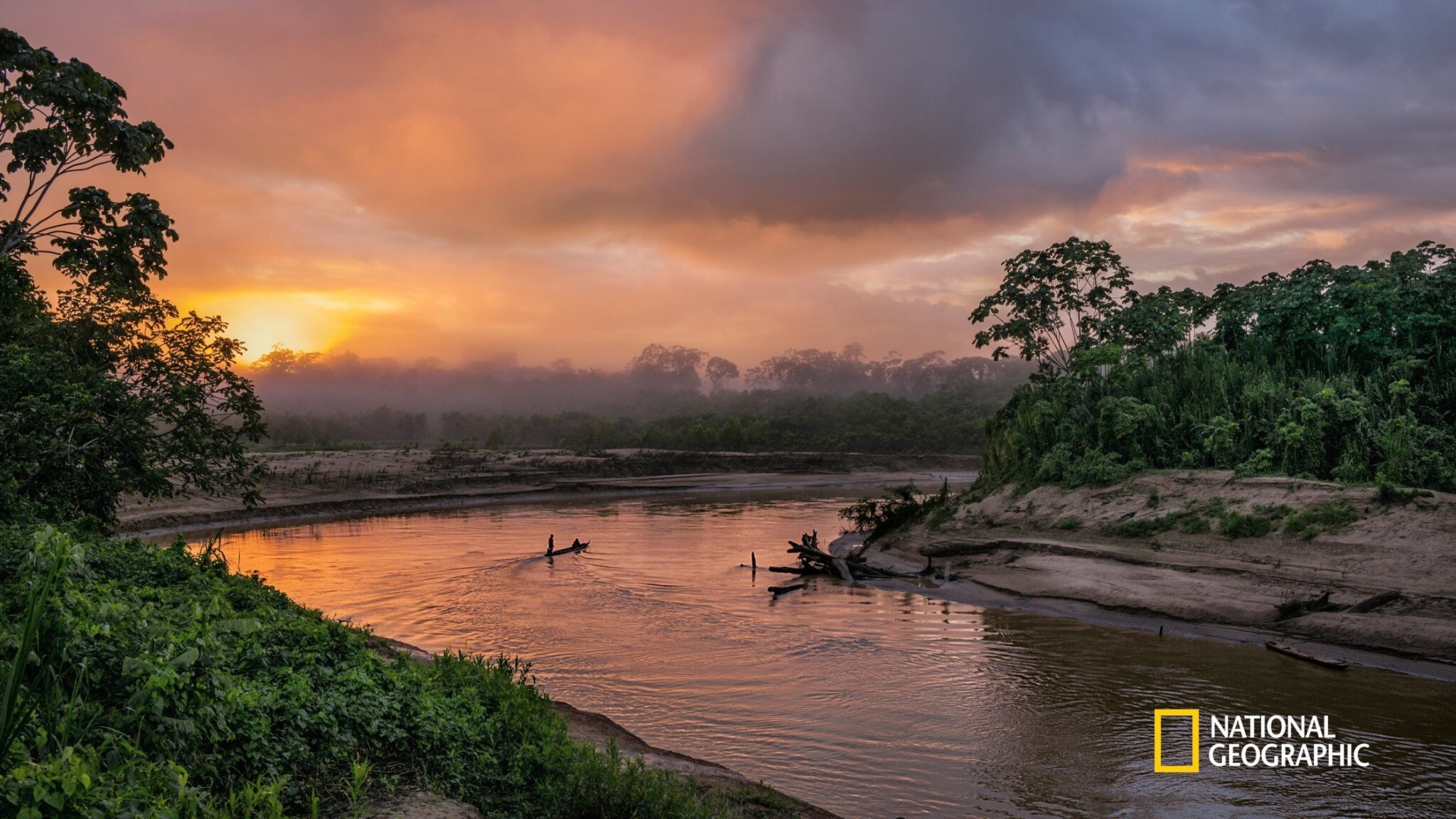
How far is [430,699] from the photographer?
7.49 metres

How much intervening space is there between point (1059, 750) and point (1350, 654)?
26.6ft

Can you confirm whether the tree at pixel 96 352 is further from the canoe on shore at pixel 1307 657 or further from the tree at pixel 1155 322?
the tree at pixel 1155 322

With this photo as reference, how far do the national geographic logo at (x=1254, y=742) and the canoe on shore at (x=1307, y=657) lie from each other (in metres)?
2.35

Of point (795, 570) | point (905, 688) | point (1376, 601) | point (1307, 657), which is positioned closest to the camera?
point (905, 688)

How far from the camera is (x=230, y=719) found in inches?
221

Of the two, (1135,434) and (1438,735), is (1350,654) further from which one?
(1135,434)

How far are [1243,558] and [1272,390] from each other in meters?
6.70

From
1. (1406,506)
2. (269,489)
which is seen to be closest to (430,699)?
(1406,506)

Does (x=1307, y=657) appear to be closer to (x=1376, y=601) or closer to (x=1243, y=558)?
(x=1376, y=601)

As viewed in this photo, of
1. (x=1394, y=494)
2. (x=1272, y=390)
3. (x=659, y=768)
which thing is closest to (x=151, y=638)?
(x=659, y=768)

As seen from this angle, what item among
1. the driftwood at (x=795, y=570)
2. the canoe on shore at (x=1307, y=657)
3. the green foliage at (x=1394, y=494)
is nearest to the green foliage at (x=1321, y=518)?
the green foliage at (x=1394, y=494)

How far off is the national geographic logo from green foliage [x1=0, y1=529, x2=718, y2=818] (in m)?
7.67

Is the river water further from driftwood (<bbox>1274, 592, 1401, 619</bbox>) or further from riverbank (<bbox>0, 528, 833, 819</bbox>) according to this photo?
riverbank (<bbox>0, 528, 833, 819</bbox>)

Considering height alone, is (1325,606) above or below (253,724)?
below
